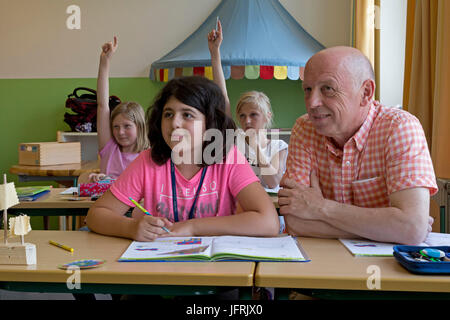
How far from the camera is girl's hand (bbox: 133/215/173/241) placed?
1.55m

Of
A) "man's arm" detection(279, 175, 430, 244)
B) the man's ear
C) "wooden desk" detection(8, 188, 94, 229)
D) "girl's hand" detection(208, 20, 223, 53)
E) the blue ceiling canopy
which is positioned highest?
the blue ceiling canopy

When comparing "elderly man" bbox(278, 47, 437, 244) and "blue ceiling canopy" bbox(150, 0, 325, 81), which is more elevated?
"blue ceiling canopy" bbox(150, 0, 325, 81)

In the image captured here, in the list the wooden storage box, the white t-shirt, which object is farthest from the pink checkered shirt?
the wooden storage box

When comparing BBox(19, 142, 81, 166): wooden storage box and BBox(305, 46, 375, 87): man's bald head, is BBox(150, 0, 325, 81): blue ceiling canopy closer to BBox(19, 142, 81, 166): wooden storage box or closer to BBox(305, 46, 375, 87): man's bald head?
BBox(19, 142, 81, 166): wooden storage box

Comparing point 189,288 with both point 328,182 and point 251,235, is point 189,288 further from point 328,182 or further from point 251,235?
point 328,182

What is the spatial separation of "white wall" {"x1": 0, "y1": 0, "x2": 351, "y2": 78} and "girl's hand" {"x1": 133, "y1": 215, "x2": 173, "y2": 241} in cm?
386

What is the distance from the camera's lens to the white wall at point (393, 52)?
3.71 meters

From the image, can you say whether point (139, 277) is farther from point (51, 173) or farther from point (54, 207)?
point (51, 173)

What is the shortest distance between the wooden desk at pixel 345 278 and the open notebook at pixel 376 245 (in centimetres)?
9

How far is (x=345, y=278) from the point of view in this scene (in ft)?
3.87

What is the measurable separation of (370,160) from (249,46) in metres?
2.96

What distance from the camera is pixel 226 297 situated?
161 cm

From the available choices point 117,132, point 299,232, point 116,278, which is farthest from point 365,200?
point 117,132
